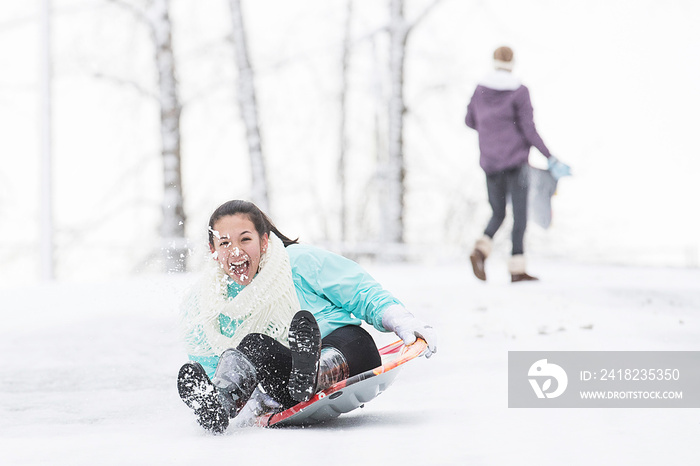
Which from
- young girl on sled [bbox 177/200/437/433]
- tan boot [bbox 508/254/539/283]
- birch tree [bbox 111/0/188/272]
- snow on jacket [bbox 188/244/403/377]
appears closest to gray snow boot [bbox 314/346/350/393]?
young girl on sled [bbox 177/200/437/433]

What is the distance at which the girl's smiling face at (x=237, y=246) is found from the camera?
316 centimetres

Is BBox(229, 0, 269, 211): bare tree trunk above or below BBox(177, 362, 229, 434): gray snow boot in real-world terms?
above

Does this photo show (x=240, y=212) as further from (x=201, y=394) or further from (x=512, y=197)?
(x=512, y=197)

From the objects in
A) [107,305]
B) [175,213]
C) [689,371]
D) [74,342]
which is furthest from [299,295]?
[175,213]

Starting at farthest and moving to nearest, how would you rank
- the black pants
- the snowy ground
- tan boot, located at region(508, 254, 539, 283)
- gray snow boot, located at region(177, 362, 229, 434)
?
1. tan boot, located at region(508, 254, 539, 283)
2. the black pants
3. gray snow boot, located at region(177, 362, 229, 434)
4. the snowy ground

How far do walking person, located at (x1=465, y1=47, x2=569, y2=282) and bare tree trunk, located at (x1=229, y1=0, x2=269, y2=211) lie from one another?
4.02 meters

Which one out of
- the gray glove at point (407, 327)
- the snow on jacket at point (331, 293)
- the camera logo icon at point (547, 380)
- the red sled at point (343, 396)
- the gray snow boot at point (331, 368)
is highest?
the snow on jacket at point (331, 293)

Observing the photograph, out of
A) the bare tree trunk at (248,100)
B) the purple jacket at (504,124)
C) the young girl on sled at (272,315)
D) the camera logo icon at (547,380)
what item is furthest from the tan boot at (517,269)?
the young girl on sled at (272,315)

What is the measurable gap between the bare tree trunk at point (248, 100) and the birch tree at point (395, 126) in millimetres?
2102

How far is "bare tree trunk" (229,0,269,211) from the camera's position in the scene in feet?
36.2

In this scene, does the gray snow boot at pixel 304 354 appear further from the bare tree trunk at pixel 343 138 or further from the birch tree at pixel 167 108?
the bare tree trunk at pixel 343 138

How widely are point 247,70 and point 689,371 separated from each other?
25.7 feet

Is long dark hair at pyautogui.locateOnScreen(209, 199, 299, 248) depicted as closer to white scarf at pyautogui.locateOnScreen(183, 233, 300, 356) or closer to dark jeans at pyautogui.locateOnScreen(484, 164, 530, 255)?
white scarf at pyautogui.locateOnScreen(183, 233, 300, 356)

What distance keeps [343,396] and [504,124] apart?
4845mm
